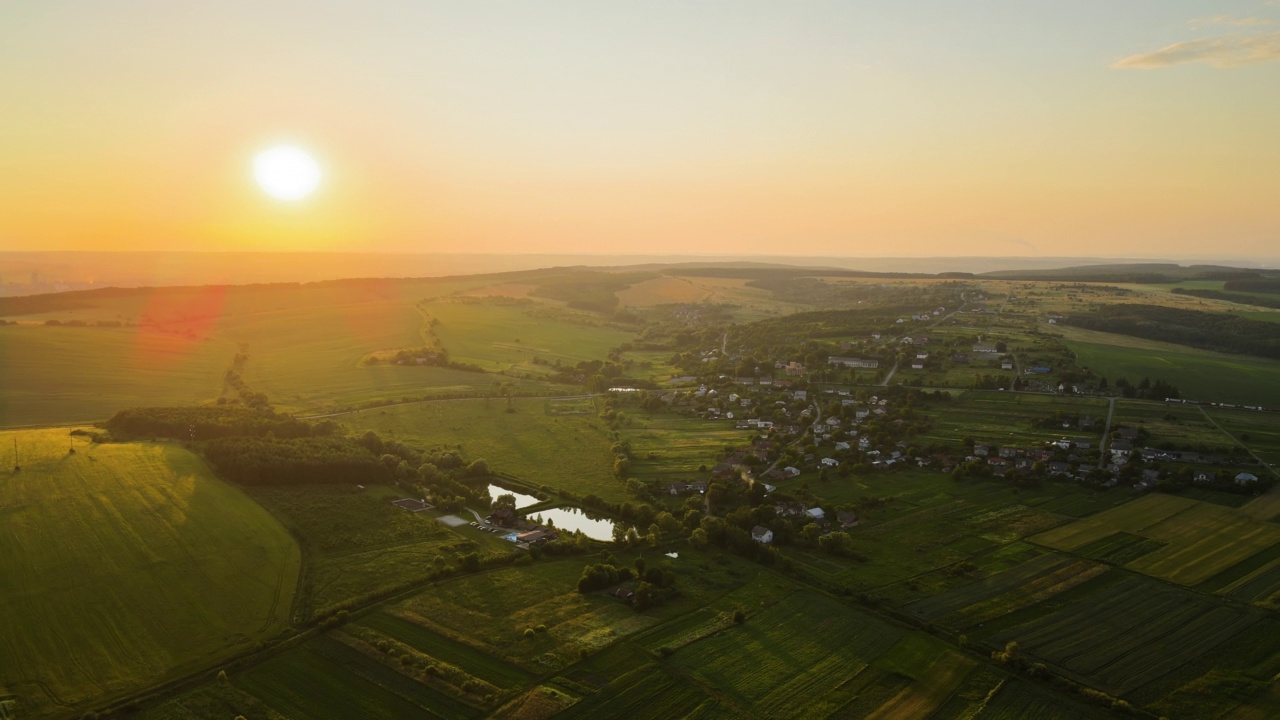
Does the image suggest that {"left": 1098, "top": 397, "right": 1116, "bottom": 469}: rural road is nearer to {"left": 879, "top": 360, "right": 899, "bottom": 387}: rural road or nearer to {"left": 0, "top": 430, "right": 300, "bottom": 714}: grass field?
{"left": 879, "top": 360, "right": 899, "bottom": 387}: rural road

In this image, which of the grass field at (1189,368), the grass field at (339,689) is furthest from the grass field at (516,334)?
the grass field at (339,689)

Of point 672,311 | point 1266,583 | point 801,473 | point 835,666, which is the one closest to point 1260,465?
point 1266,583

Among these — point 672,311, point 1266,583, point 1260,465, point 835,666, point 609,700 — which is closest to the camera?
point 609,700

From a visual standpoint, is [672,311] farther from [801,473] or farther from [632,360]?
[801,473]

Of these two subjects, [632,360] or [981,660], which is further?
[632,360]

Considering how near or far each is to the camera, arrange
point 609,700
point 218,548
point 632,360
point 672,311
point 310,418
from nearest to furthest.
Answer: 1. point 609,700
2. point 218,548
3. point 310,418
4. point 632,360
5. point 672,311

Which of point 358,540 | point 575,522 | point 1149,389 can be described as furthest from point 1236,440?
point 358,540

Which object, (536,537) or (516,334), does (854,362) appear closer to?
(536,537)
